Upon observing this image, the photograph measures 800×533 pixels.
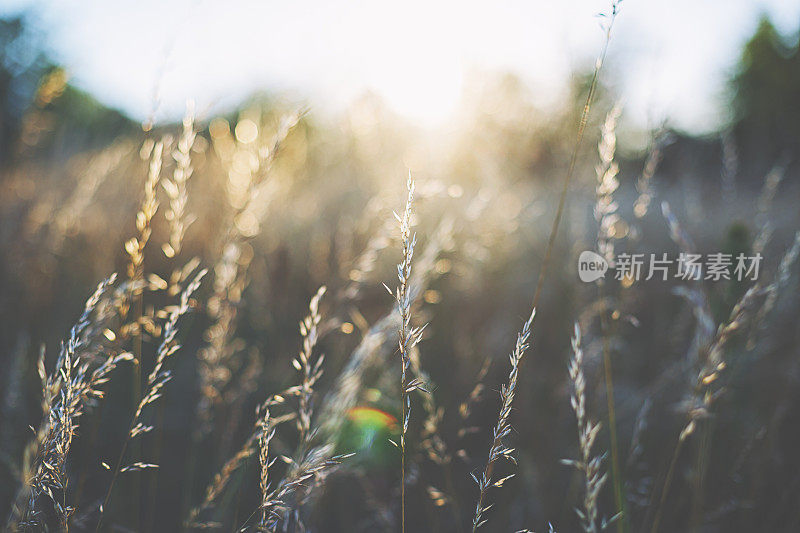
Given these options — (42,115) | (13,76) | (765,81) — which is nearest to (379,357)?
(42,115)

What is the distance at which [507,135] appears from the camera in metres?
4.31

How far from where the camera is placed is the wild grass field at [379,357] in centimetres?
92

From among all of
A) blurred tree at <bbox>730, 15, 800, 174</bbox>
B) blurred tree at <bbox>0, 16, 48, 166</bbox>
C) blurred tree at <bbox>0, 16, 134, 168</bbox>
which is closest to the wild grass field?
blurred tree at <bbox>0, 16, 134, 168</bbox>

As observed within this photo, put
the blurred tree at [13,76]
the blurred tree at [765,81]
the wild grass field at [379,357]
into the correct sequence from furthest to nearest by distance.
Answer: the blurred tree at [765,81], the blurred tree at [13,76], the wild grass field at [379,357]

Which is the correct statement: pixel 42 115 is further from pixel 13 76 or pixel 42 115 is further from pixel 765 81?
pixel 765 81

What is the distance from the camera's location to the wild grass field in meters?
0.92

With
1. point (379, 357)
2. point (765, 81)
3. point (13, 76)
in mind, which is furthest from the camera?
point (765, 81)

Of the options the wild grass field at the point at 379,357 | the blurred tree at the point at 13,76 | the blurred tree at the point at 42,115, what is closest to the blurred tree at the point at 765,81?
the wild grass field at the point at 379,357

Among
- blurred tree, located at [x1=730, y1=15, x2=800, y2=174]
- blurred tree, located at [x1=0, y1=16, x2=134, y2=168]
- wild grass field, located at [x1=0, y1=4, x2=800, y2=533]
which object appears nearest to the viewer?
wild grass field, located at [x1=0, y1=4, x2=800, y2=533]

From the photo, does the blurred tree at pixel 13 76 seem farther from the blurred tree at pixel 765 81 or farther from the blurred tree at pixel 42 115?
the blurred tree at pixel 765 81

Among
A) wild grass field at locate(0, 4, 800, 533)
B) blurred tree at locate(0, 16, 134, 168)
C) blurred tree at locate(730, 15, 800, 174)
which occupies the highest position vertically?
blurred tree at locate(730, 15, 800, 174)

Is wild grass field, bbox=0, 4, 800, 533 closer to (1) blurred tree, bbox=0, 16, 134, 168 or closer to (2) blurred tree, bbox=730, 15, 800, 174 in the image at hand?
(1) blurred tree, bbox=0, 16, 134, 168

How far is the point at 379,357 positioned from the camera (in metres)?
1.51

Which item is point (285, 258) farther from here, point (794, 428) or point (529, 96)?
point (529, 96)
